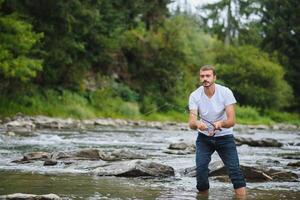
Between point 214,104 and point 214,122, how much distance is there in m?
0.26

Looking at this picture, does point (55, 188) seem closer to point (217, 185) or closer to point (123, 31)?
point (217, 185)

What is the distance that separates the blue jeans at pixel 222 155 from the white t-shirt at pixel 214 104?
12cm

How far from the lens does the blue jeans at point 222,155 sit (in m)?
8.12

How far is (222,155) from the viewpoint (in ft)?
27.1

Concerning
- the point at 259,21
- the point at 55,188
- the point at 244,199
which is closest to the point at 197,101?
the point at 244,199

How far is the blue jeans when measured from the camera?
8.12 m

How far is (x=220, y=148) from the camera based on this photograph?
8227 millimetres

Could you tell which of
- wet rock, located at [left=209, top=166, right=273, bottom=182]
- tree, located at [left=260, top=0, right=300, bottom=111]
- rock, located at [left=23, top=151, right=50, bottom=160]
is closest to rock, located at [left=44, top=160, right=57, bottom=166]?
rock, located at [left=23, top=151, right=50, bottom=160]

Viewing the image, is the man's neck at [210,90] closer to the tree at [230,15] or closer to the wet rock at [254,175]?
the wet rock at [254,175]

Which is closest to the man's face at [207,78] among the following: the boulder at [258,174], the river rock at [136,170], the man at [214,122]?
the man at [214,122]

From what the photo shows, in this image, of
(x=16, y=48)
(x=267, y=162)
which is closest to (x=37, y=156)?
(x=267, y=162)

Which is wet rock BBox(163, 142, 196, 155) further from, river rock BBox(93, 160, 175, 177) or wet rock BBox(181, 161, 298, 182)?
river rock BBox(93, 160, 175, 177)

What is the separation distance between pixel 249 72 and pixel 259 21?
21997mm

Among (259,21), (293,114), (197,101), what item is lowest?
(293,114)
